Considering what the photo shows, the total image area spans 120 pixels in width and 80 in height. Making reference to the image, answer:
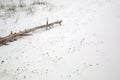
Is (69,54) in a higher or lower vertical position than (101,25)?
lower

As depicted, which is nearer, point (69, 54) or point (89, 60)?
point (89, 60)

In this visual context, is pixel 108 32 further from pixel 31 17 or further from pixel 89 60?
pixel 31 17

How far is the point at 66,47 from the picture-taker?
5.50 metres

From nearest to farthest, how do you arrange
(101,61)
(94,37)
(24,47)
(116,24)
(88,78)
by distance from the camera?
(88,78) < (101,61) < (24,47) < (94,37) < (116,24)

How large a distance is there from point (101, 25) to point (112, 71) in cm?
302

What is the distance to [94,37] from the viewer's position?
5.96 metres

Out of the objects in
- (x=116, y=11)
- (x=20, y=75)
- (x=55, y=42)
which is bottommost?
(x=20, y=75)

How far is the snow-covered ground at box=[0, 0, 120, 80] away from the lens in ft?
14.2

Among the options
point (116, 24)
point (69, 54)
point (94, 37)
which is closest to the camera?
point (69, 54)

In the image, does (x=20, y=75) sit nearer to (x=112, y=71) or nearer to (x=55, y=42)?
(x=55, y=42)

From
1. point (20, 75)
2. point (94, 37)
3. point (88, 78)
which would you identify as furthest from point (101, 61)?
point (20, 75)

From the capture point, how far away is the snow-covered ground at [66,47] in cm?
432

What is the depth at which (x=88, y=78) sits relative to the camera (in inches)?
161

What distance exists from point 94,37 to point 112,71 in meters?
1.95
